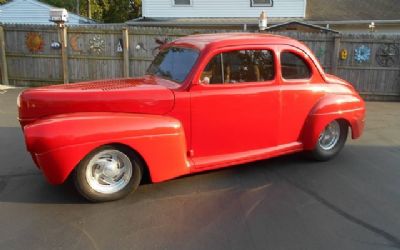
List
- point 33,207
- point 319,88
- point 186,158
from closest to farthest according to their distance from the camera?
point 33,207
point 186,158
point 319,88

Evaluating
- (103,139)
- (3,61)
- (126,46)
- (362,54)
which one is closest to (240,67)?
(103,139)

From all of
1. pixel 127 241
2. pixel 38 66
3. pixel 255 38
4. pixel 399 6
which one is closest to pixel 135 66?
pixel 38 66

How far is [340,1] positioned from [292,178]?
17.0 meters

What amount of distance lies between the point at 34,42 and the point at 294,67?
934cm

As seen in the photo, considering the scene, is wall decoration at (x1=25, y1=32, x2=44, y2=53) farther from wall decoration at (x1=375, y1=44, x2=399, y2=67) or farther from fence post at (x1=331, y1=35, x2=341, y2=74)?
wall decoration at (x1=375, y1=44, x2=399, y2=67)

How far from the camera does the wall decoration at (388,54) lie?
11.1 meters

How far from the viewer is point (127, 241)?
331 cm

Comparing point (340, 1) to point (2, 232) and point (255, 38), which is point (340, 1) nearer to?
point (255, 38)

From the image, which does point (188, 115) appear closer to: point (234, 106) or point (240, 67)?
point (234, 106)

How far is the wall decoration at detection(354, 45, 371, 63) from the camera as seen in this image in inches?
438

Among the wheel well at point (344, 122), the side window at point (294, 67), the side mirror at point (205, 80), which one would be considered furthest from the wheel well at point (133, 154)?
the wheel well at point (344, 122)

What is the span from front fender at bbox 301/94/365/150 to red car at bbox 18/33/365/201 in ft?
0.05

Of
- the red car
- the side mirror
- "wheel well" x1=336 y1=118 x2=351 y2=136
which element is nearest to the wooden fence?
"wheel well" x1=336 y1=118 x2=351 y2=136

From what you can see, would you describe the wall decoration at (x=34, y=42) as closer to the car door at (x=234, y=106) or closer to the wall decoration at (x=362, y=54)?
the car door at (x=234, y=106)
